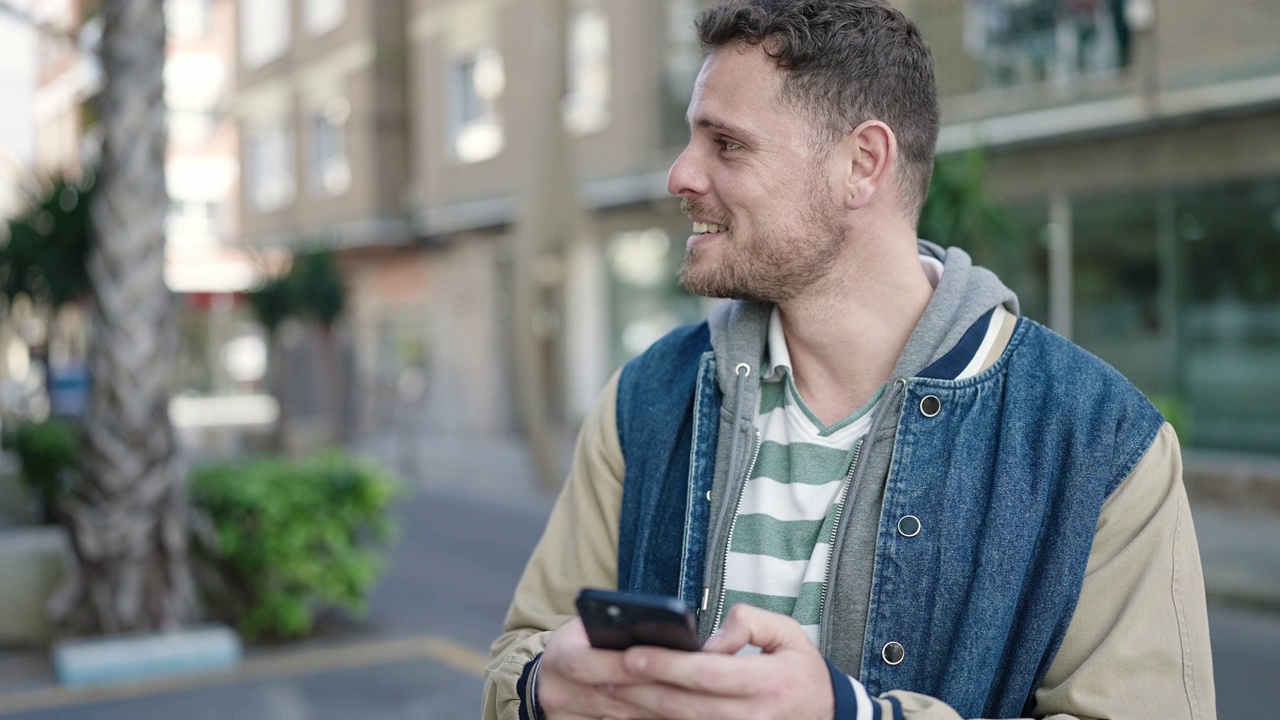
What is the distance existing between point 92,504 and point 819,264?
18.5 ft

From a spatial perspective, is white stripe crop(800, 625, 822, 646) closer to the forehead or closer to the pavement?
the forehead

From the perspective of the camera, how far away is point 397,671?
6.45 metres

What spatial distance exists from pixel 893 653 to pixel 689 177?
0.75m

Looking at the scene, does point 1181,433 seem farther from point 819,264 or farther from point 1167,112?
point 819,264

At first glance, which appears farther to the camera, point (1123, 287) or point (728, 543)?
point (1123, 287)

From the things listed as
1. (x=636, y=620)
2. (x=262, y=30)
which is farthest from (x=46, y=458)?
(x=262, y=30)

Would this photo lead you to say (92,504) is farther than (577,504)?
Yes

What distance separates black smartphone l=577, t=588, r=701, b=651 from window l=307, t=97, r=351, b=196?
2577cm

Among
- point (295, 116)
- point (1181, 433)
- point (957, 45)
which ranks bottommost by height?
point (1181, 433)

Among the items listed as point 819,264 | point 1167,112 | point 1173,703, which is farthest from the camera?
point 1167,112

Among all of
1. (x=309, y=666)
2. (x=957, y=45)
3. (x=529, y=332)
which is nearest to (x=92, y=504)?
(x=309, y=666)

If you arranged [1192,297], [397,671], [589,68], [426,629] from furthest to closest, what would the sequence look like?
[589,68] → [1192,297] → [426,629] → [397,671]

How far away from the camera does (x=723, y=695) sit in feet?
4.80

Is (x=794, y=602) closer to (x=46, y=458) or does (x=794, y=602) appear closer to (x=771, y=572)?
(x=771, y=572)
